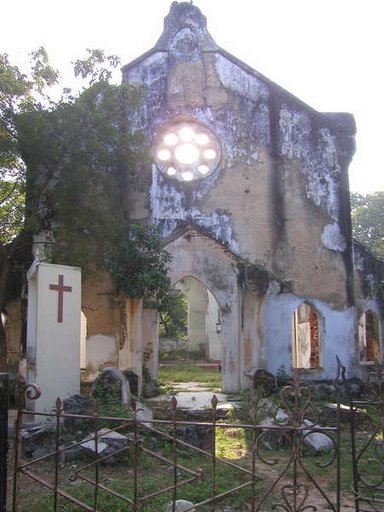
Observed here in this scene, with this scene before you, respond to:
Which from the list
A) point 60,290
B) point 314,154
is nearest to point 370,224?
point 314,154

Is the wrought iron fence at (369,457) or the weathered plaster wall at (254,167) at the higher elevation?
the weathered plaster wall at (254,167)

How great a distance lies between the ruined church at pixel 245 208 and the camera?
13.0m

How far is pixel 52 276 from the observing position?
31.1 feet

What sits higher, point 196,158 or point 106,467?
point 196,158

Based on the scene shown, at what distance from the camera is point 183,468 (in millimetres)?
4473

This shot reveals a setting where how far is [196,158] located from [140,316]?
13.9 ft

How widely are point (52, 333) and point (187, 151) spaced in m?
6.65

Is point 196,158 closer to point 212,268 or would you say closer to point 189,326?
point 212,268

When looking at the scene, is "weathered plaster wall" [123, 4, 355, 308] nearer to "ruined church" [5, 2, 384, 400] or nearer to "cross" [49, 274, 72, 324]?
"ruined church" [5, 2, 384, 400]

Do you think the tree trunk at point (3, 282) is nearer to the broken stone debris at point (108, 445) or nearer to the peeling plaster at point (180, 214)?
the peeling plaster at point (180, 214)

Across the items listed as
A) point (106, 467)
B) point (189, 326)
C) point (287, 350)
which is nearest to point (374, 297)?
point (287, 350)

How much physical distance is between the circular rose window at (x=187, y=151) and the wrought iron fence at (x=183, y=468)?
694 centimetres

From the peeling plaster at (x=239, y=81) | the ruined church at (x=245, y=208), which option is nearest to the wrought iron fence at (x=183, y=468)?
the ruined church at (x=245, y=208)

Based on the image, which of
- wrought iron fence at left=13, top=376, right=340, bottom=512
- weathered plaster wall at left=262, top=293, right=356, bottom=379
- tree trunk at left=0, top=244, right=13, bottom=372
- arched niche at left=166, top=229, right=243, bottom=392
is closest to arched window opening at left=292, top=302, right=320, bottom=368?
weathered plaster wall at left=262, top=293, right=356, bottom=379
